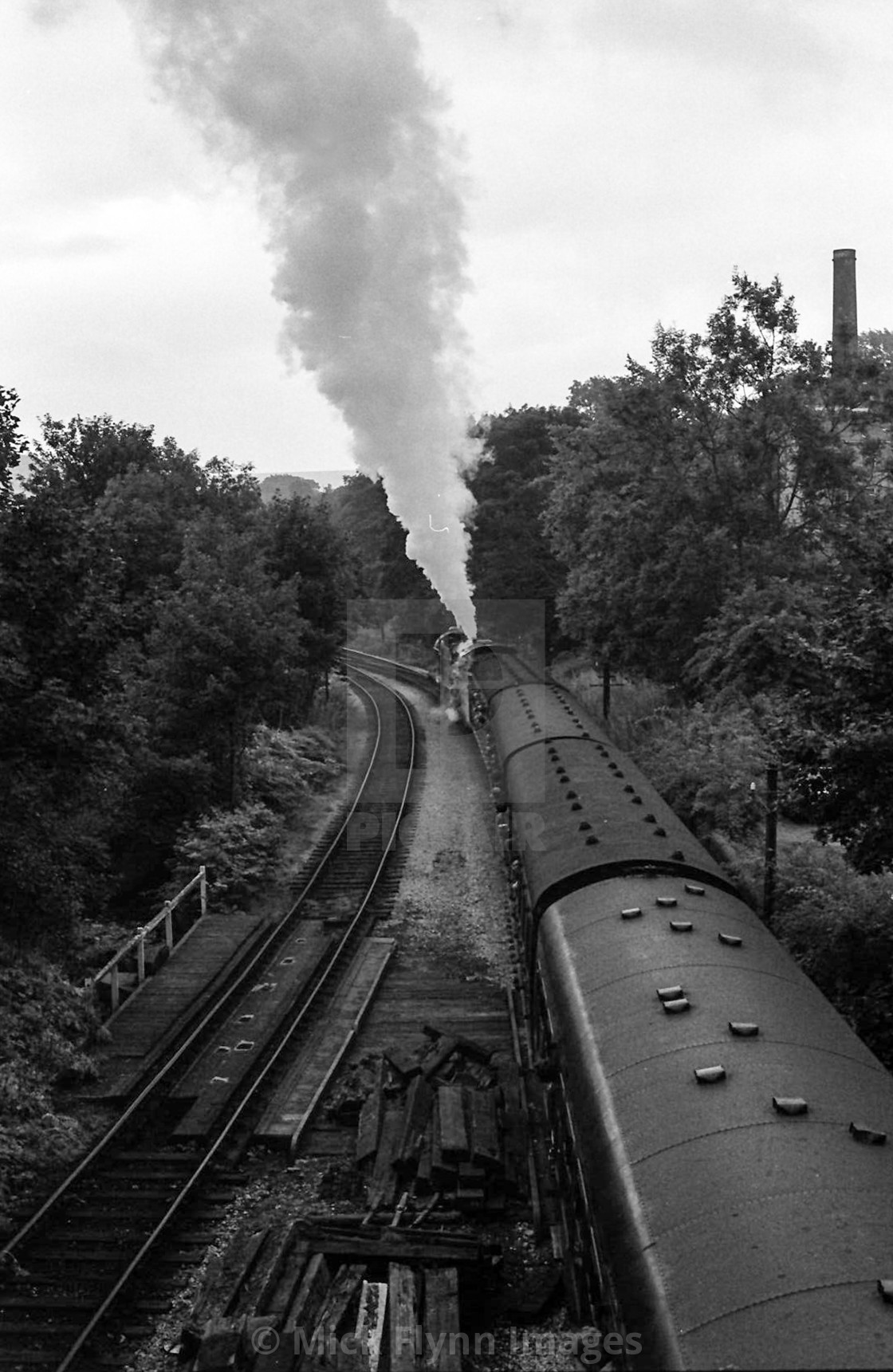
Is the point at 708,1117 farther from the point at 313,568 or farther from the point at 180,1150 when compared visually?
the point at 313,568

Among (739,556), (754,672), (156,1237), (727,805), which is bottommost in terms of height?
(156,1237)

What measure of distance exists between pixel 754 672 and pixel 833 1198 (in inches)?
698

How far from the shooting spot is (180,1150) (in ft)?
39.1

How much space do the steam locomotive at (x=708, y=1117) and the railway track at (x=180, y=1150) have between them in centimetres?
369

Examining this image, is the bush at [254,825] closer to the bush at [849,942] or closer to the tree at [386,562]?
the bush at [849,942]

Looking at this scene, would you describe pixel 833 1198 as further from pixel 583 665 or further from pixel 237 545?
pixel 583 665

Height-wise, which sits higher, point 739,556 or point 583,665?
point 739,556

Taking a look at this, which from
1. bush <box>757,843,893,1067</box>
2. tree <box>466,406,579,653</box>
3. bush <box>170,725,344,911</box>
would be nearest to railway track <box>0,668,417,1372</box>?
bush <box>170,725,344,911</box>

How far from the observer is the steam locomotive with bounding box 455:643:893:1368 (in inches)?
171

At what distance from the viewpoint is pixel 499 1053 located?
13.6m

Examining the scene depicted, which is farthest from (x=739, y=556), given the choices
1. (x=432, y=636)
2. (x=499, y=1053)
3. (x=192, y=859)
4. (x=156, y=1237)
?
(x=432, y=636)

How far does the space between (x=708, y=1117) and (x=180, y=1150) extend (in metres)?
7.89

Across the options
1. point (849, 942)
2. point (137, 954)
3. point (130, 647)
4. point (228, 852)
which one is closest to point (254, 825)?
point (228, 852)

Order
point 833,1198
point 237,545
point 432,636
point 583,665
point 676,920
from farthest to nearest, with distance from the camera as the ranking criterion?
point 432,636, point 583,665, point 237,545, point 676,920, point 833,1198
